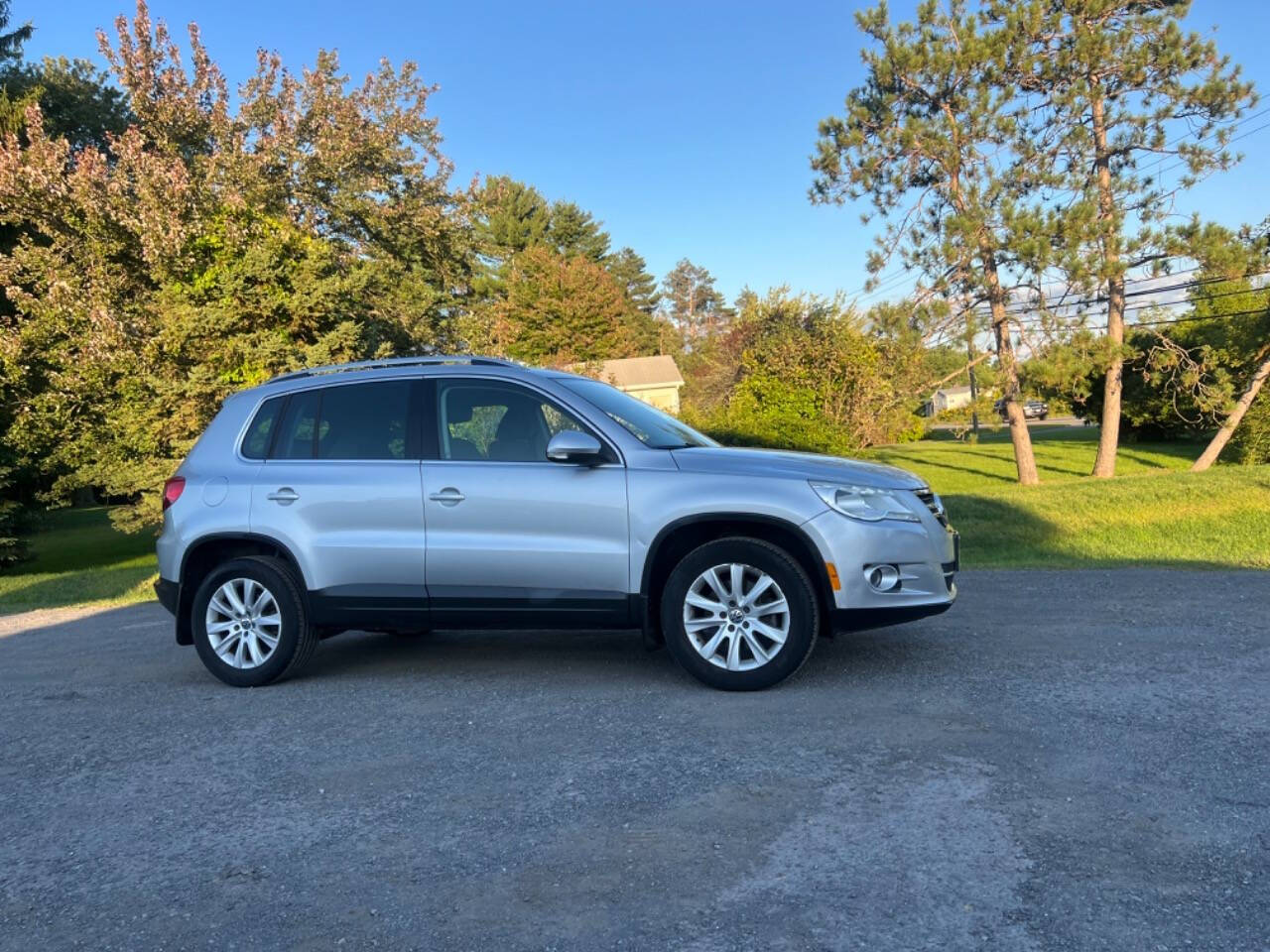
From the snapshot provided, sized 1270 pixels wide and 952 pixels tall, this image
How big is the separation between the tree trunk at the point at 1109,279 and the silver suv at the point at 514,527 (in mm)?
18588

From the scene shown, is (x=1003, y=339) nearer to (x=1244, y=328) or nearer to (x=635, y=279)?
(x=1244, y=328)

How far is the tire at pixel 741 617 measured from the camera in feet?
16.8

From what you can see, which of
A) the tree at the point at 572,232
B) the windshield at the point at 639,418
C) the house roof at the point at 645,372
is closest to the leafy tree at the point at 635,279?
the tree at the point at 572,232

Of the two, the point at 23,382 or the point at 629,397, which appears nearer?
the point at 629,397

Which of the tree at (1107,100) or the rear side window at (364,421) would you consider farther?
the tree at (1107,100)

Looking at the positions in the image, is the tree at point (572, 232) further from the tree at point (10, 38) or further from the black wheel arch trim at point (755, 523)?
the black wheel arch trim at point (755, 523)

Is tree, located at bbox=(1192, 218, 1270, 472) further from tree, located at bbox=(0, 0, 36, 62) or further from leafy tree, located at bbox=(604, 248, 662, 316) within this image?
leafy tree, located at bbox=(604, 248, 662, 316)

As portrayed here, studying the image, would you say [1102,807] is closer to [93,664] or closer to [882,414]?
[93,664]

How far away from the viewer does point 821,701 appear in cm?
498

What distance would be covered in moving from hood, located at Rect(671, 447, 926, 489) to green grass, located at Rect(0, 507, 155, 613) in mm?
8947

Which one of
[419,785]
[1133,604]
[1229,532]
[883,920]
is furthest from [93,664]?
[1229,532]

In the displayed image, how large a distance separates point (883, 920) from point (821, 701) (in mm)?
2189

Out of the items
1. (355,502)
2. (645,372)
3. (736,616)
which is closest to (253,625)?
(355,502)

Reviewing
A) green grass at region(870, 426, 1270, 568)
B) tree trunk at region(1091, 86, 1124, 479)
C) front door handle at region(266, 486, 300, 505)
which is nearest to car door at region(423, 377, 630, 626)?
front door handle at region(266, 486, 300, 505)
